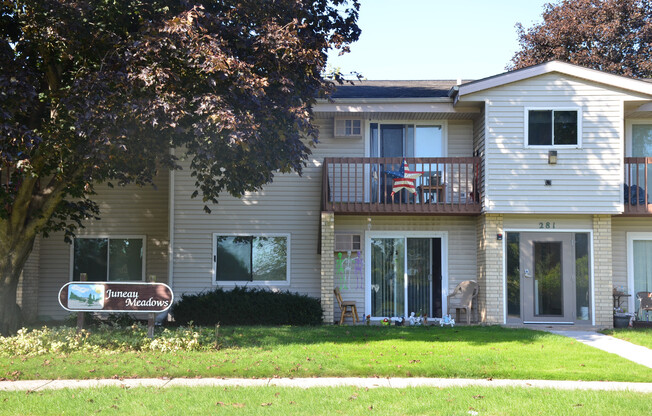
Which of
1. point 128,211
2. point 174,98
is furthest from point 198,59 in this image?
point 128,211

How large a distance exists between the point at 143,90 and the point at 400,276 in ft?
27.5

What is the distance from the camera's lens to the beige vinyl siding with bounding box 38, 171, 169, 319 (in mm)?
16969

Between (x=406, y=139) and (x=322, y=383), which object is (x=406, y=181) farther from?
(x=322, y=383)

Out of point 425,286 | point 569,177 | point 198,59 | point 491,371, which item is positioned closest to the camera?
point 491,371

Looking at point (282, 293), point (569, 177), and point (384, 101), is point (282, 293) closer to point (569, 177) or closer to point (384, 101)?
point (384, 101)

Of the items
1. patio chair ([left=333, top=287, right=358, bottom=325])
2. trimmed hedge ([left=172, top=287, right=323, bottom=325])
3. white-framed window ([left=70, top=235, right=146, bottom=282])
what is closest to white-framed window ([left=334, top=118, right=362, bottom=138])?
patio chair ([left=333, top=287, right=358, bottom=325])

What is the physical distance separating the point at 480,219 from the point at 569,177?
88.1 inches

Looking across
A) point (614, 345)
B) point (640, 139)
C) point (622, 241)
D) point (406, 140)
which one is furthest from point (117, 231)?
point (640, 139)

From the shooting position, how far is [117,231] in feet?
55.8

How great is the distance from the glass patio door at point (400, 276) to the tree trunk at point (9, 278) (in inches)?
312

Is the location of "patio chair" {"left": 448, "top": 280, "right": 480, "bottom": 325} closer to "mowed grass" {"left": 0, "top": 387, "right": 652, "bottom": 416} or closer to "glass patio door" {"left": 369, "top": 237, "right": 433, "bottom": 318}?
"glass patio door" {"left": 369, "top": 237, "right": 433, "bottom": 318}

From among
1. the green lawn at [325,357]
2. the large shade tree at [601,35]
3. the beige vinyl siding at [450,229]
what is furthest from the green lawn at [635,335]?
the large shade tree at [601,35]

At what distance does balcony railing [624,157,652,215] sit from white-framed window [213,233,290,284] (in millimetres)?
8073

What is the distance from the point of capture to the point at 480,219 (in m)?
16.2
